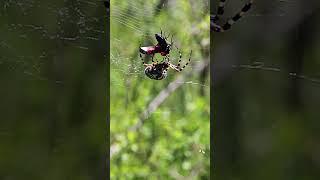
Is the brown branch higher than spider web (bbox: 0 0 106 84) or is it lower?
lower

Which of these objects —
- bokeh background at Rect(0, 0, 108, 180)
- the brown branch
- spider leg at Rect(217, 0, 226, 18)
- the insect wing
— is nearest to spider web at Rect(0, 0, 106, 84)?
bokeh background at Rect(0, 0, 108, 180)

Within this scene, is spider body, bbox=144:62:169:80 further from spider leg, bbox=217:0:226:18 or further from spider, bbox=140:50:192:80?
spider leg, bbox=217:0:226:18

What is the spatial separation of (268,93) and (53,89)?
0.74 m

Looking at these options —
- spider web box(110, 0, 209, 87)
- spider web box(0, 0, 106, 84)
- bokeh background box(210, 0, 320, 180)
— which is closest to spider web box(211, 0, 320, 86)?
bokeh background box(210, 0, 320, 180)

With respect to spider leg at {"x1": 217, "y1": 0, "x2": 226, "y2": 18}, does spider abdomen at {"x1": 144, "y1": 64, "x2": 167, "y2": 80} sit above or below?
below

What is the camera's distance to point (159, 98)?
167 centimetres

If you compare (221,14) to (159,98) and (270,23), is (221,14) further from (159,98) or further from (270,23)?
(159,98)

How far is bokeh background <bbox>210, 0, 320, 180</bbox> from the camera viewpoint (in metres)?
1.69

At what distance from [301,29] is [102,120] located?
747 mm

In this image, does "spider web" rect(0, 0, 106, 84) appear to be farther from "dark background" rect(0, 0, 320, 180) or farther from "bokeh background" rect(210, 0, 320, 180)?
"bokeh background" rect(210, 0, 320, 180)

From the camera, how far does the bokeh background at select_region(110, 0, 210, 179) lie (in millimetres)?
1643

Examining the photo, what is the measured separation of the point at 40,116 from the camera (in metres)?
1.73

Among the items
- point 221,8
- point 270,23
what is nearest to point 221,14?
point 221,8

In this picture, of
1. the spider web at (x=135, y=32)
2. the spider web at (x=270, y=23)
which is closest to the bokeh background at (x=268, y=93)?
the spider web at (x=270, y=23)
